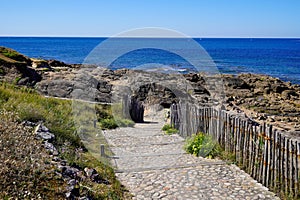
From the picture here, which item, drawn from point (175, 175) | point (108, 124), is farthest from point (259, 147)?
point (108, 124)

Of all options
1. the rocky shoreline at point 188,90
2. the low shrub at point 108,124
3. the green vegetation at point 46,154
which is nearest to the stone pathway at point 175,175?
the green vegetation at point 46,154

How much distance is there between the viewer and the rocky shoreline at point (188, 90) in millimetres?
21359

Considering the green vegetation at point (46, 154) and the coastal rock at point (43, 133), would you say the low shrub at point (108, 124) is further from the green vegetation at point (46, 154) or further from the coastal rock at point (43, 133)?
the coastal rock at point (43, 133)

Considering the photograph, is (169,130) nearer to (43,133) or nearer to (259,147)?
(259,147)

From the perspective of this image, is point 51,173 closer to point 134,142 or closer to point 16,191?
point 16,191

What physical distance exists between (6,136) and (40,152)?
0.66 m

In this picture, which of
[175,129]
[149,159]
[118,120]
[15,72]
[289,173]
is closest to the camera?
[289,173]

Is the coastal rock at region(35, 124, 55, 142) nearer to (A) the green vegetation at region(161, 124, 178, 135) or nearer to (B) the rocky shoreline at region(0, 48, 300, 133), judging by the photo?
(A) the green vegetation at region(161, 124, 178, 135)

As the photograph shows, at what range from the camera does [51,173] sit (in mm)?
6176

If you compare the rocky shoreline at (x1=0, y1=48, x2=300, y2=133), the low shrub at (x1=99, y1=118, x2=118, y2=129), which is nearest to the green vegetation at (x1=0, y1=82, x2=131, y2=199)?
the low shrub at (x1=99, y1=118, x2=118, y2=129)

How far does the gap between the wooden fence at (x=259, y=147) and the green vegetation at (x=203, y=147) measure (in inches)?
6.9

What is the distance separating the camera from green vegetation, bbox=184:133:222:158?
10.1m

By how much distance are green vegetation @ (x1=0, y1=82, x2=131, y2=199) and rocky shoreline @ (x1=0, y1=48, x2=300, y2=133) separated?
8.17 m

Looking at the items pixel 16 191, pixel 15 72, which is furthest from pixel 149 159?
pixel 15 72
